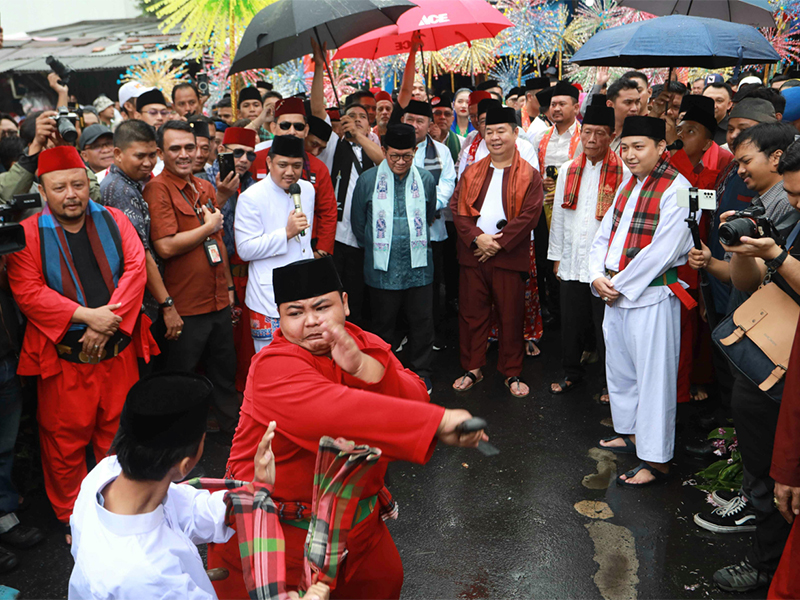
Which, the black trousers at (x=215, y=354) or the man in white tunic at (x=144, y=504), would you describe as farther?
the black trousers at (x=215, y=354)

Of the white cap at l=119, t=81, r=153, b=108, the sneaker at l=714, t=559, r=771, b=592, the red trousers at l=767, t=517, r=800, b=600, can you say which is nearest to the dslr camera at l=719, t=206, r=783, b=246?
the red trousers at l=767, t=517, r=800, b=600

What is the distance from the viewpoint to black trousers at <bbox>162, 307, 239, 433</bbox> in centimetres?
444

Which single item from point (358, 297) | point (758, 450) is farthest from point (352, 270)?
point (758, 450)

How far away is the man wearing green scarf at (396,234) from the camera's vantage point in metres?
5.32

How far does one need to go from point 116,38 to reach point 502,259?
21595 mm

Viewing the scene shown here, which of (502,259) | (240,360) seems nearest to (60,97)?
(240,360)

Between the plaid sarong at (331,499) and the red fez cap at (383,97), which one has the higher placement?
the red fez cap at (383,97)

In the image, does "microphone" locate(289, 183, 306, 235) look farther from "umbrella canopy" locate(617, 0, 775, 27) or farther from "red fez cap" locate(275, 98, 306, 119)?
"umbrella canopy" locate(617, 0, 775, 27)

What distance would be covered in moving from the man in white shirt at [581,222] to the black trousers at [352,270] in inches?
65.7

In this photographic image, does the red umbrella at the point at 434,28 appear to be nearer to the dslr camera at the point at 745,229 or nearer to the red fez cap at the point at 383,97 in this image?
the red fez cap at the point at 383,97

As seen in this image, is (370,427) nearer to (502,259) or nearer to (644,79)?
(502,259)

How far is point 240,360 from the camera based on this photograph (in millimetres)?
5254

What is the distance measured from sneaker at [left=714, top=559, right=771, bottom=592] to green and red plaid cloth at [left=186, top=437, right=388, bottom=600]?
6.85 ft

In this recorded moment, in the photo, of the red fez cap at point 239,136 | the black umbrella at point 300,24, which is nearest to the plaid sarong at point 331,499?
the black umbrella at point 300,24
